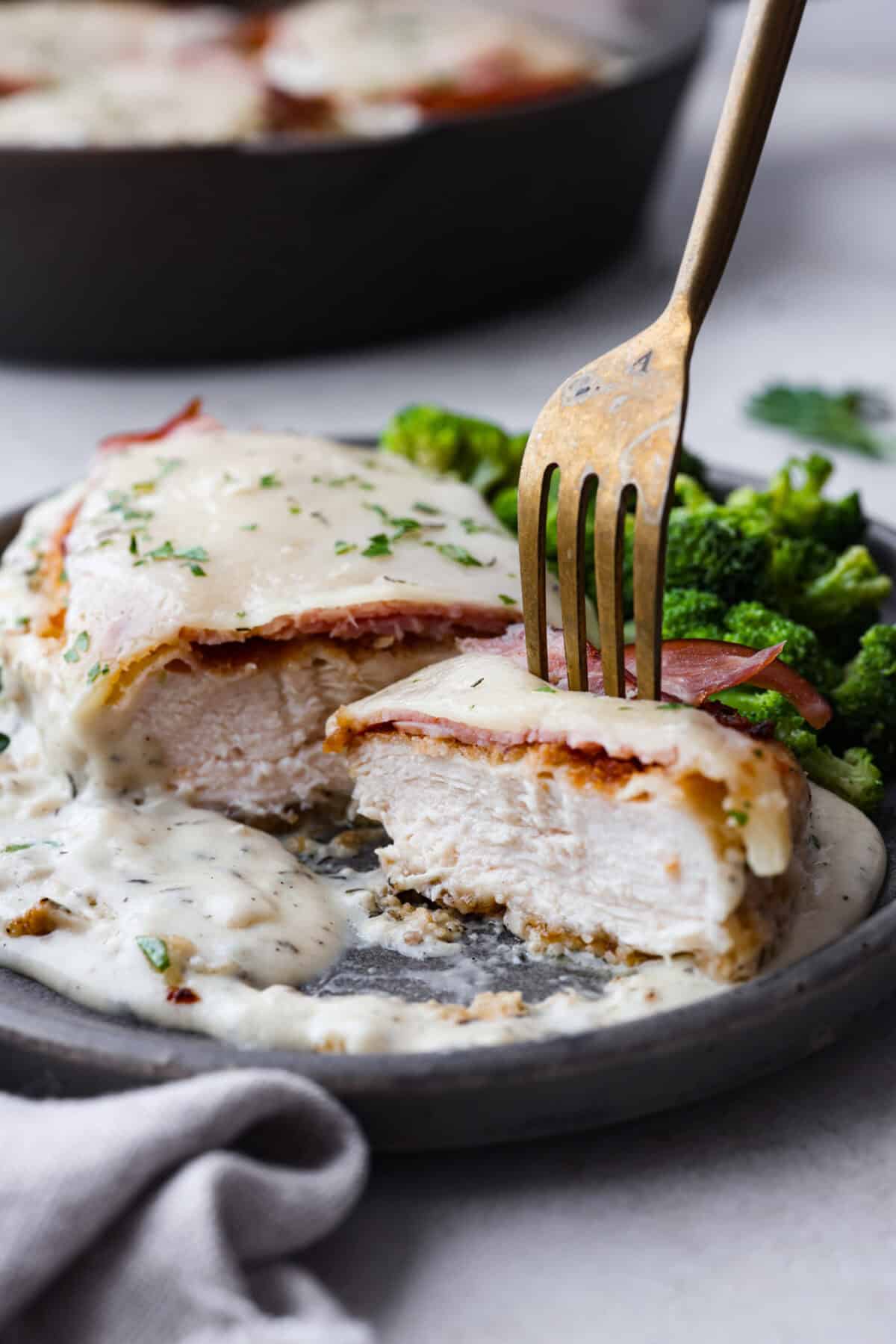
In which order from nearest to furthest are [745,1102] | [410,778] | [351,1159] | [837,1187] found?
[351,1159] → [837,1187] → [745,1102] → [410,778]

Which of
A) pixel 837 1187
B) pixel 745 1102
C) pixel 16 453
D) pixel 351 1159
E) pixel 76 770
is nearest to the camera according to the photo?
pixel 351 1159

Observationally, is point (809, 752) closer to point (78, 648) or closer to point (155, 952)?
point (155, 952)

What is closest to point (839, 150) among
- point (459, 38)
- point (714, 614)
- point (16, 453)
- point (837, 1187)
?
point (459, 38)

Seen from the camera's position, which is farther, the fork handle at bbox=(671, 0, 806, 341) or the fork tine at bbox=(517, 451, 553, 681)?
the fork tine at bbox=(517, 451, 553, 681)

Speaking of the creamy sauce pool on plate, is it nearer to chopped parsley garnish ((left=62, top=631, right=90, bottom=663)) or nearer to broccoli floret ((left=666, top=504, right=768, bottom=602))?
chopped parsley garnish ((left=62, top=631, right=90, bottom=663))

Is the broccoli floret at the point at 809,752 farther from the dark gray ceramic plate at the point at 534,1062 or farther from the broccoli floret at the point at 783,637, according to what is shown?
the dark gray ceramic plate at the point at 534,1062

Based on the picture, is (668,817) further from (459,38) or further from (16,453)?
(459,38)

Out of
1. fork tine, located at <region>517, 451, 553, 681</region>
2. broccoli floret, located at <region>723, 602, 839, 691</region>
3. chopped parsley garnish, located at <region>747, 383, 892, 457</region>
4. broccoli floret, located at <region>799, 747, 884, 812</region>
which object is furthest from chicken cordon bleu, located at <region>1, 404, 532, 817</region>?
chopped parsley garnish, located at <region>747, 383, 892, 457</region>
